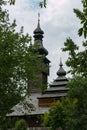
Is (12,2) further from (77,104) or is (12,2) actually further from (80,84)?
(77,104)

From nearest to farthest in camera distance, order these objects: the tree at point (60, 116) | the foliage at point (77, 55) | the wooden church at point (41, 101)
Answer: the foliage at point (77, 55)
the tree at point (60, 116)
the wooden church at point (41, 101)

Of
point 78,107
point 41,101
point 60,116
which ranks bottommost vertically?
point 60,116

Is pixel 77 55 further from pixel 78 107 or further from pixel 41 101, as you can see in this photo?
pixel 41 101

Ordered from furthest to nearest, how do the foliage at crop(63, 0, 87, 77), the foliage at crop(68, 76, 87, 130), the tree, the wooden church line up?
the wooden church, the tree, the foliage at crop(68, 76, 87, 130), the foliage at crop(63, 0, 87, 77)

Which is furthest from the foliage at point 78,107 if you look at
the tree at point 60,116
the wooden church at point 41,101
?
the wooden church at point 41,101

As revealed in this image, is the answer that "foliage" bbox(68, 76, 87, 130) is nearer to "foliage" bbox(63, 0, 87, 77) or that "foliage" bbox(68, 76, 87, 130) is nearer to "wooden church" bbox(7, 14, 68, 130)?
"wooden church" bbox(7, 14, 68, 130)

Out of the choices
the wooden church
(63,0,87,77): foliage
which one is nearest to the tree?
the wooden church

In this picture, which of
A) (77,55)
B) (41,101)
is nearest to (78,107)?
(41,101)

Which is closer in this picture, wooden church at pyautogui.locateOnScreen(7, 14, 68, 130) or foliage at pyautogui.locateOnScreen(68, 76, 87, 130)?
foliage at pyautogui.locateOnScreen(68, 76, 87, 130)

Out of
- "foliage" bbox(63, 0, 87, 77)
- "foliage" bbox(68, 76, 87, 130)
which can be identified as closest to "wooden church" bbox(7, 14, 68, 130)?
"foliage" bbox(68, 76, 87, 130)

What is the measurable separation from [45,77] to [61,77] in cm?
602

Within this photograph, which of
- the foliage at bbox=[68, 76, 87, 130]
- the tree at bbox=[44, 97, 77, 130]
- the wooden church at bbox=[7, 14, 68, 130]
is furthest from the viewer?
the wooden church at bbox=[7, 14, 68, 130]

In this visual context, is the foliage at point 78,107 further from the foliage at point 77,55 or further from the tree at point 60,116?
the foliage at point 77,55

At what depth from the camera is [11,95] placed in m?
32.6
